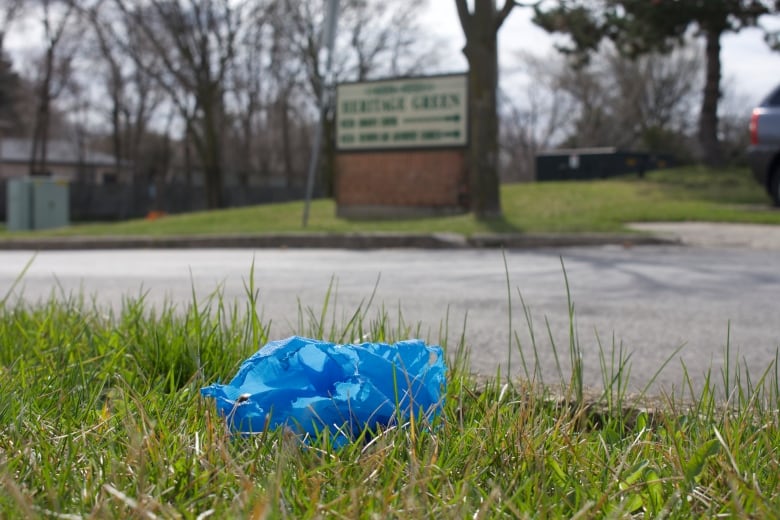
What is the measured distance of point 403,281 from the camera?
7.62 meters

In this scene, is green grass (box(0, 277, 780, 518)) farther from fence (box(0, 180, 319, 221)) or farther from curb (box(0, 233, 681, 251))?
fence (box(0, 180, 319, 221))

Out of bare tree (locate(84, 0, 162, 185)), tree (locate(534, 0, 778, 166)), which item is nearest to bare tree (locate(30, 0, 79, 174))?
bare tree (locate(84, 0, 162, 185))

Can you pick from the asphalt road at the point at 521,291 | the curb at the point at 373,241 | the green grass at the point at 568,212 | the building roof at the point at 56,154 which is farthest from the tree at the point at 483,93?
the building roof at the point at 56,154

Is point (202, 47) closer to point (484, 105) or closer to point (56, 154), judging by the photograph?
point (484, 105)

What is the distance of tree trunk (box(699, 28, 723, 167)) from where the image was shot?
88.7 feet

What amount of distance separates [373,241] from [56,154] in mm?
66025

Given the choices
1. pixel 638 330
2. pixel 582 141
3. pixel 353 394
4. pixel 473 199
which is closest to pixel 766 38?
pixel 473 199

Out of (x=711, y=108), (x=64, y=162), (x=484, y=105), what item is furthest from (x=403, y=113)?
(x=64, y=162)

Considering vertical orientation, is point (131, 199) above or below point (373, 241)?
above

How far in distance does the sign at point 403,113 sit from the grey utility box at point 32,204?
12706mm

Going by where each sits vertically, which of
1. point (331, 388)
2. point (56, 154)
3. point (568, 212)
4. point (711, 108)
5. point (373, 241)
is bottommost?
point (331, 388)

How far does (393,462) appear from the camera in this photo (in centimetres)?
198

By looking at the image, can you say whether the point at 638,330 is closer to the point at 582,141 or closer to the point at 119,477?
the point at 119,477

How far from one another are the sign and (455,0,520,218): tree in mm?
2405
